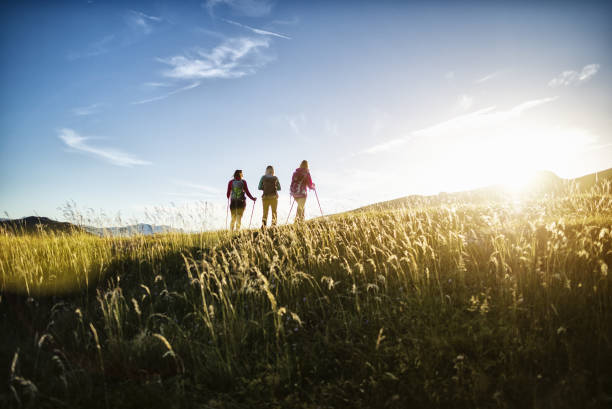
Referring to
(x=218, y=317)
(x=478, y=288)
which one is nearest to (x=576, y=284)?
(x=478, y=288)

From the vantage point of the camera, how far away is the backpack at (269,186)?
12.8 m

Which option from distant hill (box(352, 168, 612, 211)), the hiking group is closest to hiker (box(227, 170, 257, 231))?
the hiking group

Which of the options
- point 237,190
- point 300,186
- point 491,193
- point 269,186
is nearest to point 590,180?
point 491,193

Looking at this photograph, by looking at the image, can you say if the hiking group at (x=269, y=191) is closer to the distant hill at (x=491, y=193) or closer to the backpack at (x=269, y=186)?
the backpack at (x=269, y=186)

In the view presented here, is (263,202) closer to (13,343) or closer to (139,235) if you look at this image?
(139,235)

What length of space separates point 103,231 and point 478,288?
10.4m

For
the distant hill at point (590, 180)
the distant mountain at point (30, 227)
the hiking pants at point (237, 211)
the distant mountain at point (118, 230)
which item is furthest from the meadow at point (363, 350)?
the hiking pants at point (237, 211)

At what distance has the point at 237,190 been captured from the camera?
40.8 feet

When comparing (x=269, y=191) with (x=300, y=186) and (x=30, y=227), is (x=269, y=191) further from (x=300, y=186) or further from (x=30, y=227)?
(x=30, y=227)

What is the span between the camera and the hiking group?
41.0ft

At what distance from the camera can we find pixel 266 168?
1308 centimetres

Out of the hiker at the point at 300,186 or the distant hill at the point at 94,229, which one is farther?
the hiker at the point at 300,186

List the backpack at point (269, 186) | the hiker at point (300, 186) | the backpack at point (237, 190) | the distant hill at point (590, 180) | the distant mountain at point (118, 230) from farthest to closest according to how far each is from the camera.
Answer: the backpack at point (269, 186) → the hiker at point (300, 186) → the backpack at point (237, 190) → the distant mountain at point (118, 230) → the distant hill at point (590, 180)

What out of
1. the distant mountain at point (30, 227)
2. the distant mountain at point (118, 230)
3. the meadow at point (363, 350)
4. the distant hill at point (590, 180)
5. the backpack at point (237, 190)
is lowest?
the meadow at point (363, 350)
